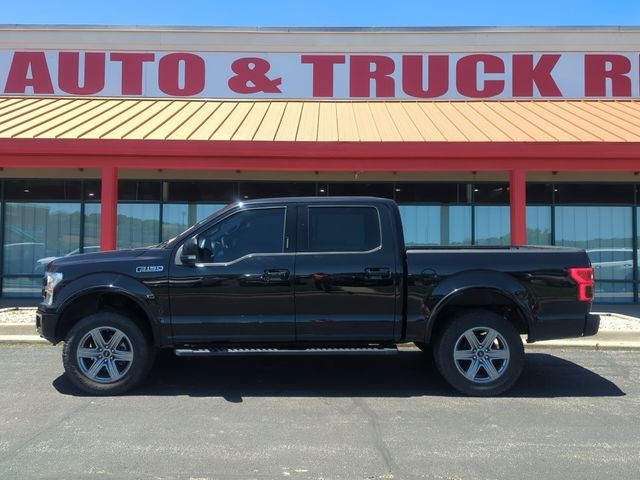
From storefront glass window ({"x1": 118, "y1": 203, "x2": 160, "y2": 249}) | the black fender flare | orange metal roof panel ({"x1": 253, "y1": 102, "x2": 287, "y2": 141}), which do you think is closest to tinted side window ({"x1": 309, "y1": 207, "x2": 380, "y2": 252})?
the black fender flare

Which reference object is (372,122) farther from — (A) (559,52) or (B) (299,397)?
(B) (299,397)

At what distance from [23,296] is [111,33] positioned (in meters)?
6.56

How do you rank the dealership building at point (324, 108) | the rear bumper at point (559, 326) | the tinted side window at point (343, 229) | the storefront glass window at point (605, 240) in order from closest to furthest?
the rear bumper at point (559, 326), the tinted side window at point (343, 229), the dealership building at point (324, 108), the storefront glass window at point (605, 240)

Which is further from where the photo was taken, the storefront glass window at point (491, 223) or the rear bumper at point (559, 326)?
the storefront glass window at point (491, 223)

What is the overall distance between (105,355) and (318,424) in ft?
7.54

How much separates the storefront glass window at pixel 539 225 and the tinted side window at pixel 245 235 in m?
9.01

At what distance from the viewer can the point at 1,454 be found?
4.20 metres

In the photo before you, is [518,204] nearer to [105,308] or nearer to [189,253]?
[189,253]

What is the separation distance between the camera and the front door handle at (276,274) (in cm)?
569

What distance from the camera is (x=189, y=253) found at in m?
5.63

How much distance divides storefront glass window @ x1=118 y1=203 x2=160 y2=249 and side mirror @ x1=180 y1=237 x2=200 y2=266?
320 inches

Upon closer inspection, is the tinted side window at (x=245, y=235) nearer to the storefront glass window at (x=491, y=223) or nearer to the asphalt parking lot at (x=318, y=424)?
the asphalt parking lot at (x=318, y=424)

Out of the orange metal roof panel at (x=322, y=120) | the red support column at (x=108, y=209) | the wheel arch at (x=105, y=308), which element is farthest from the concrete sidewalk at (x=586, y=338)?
the orange metal roof panel at (x=322, y=120)

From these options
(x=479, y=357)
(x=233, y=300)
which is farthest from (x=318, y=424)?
(x=479, y=357)
